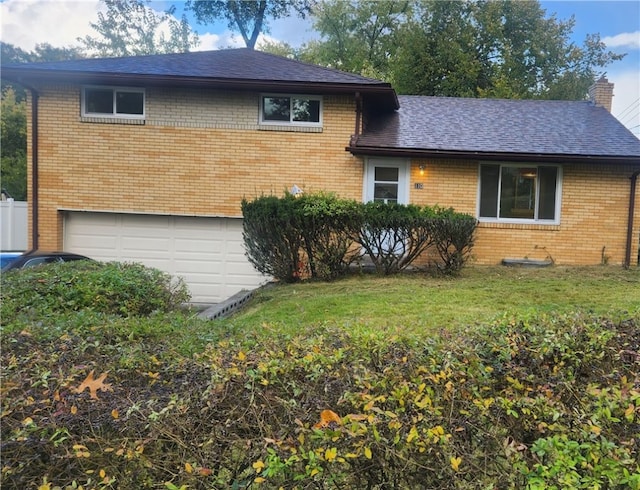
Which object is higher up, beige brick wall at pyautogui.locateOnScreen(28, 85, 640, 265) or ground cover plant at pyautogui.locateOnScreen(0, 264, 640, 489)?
beige brick wall at pyautogui.locateOnScreen(28, 85, 640, 265)

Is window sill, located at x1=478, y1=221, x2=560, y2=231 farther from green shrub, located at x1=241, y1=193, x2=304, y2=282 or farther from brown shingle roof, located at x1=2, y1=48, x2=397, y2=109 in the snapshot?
green shrub, located at x1=241, y1=193, x2=304, y2=282

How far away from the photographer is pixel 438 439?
6.56 ft

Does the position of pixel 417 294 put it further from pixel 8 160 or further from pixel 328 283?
pixel 8 160

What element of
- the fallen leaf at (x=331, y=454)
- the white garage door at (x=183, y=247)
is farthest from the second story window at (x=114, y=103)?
the fallen leaf at (x=331, y=454)

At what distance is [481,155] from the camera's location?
448 inches

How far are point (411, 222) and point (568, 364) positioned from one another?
6.91 metres

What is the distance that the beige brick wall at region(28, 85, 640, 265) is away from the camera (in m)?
11.8

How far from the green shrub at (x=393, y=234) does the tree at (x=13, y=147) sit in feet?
78.1

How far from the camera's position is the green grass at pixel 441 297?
6426 millimetres

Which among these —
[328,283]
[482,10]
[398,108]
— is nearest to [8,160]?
[398,108]

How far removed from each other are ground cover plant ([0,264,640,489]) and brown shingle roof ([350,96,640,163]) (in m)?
9.23

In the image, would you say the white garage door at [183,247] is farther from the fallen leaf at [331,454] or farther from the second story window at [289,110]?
the fallen leaf at [331,454]

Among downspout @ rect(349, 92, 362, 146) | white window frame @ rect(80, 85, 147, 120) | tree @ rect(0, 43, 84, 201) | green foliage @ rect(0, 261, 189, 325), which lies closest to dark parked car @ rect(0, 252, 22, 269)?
green foliage @ rect(0, 261, 189, 325)

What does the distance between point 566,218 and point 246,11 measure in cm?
2094
